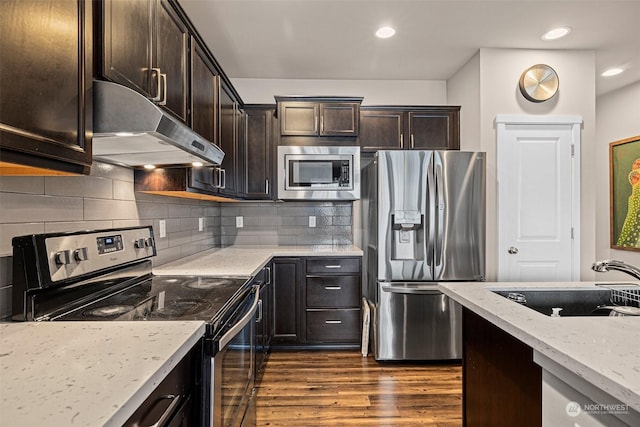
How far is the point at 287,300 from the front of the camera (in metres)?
3.09

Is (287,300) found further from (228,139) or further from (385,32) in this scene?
(385,32)

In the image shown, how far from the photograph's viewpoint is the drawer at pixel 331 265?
3100mm

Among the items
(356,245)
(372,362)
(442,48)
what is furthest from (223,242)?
(442,48)

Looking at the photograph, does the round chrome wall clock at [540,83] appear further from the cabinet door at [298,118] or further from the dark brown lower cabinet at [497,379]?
the dark brown lower cabinet at [497,379]

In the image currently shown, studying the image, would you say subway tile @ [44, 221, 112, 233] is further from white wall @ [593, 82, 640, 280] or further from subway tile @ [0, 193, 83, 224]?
white wall @ [593, 82, 640, 280]

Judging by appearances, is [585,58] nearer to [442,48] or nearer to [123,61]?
[442,48]

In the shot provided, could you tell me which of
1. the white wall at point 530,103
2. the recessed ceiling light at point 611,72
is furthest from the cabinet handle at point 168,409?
the recessed ceiling light at point 611,72

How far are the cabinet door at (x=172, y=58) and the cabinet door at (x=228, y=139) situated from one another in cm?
69

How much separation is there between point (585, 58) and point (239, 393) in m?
3.77

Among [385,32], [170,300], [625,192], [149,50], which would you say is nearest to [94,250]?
[170,300]

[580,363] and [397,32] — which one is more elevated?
[397,32]

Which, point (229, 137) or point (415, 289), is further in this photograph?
point (415, 289)

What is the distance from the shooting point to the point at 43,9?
0.85 metres

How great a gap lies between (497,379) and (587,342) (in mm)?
491
